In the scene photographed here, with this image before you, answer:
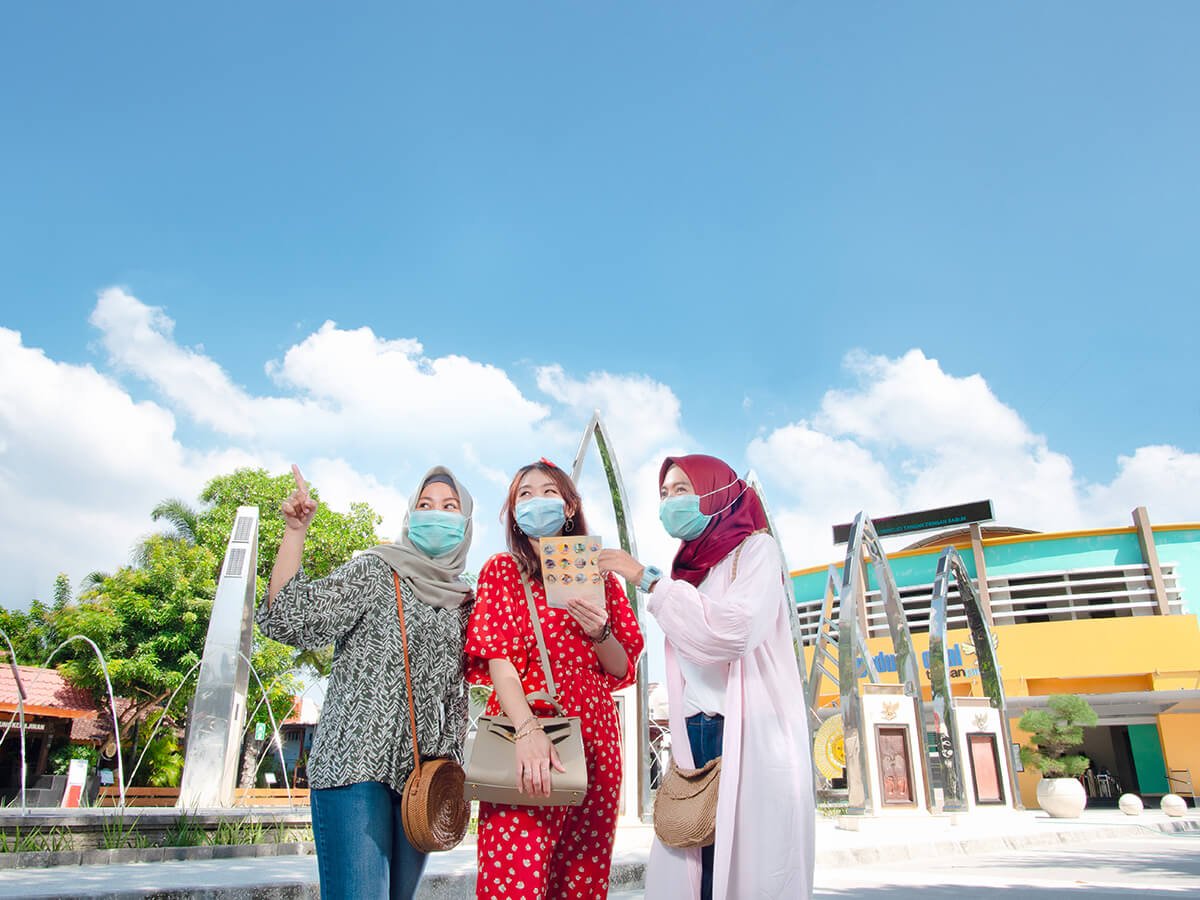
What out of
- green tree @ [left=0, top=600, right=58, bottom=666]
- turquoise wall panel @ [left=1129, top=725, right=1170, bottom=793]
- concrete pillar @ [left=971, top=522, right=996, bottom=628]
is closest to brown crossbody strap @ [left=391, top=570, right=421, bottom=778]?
green tree @ [left=0, top=600, right=58, bottom=666]

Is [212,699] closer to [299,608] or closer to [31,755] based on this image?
[299,608]

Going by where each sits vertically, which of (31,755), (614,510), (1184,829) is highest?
(614,510)

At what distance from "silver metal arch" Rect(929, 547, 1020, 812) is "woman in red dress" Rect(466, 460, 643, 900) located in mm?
13764

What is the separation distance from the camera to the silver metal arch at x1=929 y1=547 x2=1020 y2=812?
1410 cm

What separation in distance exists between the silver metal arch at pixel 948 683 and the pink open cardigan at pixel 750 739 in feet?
44.3

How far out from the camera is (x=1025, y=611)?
27.9 m

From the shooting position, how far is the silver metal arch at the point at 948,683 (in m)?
14.1

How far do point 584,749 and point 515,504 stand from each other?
0.74 m

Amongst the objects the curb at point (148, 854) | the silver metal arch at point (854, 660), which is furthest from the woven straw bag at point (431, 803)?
the silver metal arch at point (854, 660)

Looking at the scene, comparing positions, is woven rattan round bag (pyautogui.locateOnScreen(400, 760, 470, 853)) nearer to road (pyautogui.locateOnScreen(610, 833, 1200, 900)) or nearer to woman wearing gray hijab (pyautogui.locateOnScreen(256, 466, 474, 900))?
woman wearing gray hijab (pyautogui.locateOnScreen(256, 466, 474, 900))

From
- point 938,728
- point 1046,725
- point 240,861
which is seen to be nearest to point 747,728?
point 240,861

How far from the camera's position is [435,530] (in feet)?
8.76

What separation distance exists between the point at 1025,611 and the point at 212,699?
26.0 m

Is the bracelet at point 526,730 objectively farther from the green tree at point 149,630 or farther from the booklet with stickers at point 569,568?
the green tree at point 149,630
